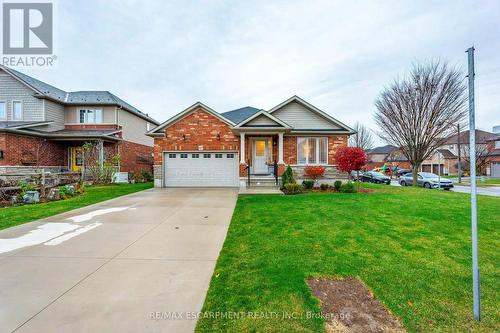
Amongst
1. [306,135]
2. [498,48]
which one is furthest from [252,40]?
[498,48]

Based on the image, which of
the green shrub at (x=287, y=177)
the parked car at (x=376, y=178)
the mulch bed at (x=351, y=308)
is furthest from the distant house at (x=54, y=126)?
the parked car at (x=376, y=178)

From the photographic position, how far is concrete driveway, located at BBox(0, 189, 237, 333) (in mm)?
2527

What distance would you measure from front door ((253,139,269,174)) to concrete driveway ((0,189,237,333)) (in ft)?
30.1

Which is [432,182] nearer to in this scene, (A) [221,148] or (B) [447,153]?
(A) [221,148]

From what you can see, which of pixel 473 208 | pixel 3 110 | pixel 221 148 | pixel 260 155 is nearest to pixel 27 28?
pixel 3 110

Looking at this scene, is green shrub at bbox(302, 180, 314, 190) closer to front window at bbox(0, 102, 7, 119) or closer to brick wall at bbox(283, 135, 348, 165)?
brick wall at bbox(283, 135, 348, 165)

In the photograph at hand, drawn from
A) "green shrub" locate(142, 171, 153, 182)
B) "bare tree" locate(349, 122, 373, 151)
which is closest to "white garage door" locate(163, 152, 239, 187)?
"green shrub" locate(142, 171, 153, 182)

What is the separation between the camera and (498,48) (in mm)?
13352

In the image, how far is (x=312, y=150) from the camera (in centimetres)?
1559

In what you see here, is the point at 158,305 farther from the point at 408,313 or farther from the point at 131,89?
the point at 131,89

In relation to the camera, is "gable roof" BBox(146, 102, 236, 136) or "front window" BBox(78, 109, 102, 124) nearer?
"gable roof" BBox(146, 102, 236, 136)

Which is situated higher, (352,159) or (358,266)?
(352,159)

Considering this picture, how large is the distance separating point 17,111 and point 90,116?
16.0 ft

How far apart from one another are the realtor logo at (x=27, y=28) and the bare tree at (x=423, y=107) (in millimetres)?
22467
